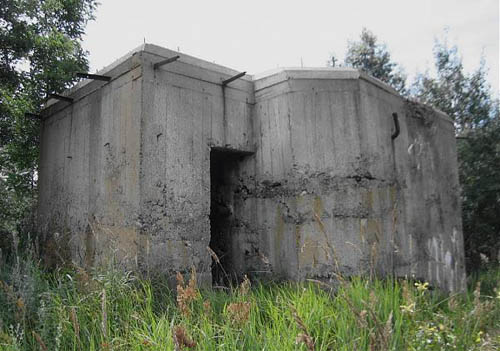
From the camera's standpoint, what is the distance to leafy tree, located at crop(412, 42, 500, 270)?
31.7ft

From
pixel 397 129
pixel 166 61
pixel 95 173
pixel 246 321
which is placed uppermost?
pixel 166 61

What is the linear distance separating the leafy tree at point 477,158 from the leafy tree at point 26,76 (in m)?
8.59

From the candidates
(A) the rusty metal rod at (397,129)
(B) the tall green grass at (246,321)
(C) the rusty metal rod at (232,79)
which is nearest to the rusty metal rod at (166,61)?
(C) the rusty metal rod at (232,79)

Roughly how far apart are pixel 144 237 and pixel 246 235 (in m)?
1.54

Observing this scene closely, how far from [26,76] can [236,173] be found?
15.0 ft

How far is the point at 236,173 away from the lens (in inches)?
225

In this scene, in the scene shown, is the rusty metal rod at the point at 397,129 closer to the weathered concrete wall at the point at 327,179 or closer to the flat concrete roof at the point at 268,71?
the weathered concrete wall at the point at 327,179

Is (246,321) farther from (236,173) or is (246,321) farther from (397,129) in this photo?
(397,129)

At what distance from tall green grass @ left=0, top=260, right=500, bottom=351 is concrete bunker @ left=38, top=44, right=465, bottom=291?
1.02 m

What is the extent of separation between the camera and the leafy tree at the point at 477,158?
966 centimetres

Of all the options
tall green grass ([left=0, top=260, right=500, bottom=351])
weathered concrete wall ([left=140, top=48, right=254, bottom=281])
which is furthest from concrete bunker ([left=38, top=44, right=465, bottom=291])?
tall green grass ([left=0, top=260, right=500, bottom=351])

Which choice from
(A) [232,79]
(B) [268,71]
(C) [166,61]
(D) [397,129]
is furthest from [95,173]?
(D) [397,129]

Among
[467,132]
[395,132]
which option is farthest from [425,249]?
[467,132]

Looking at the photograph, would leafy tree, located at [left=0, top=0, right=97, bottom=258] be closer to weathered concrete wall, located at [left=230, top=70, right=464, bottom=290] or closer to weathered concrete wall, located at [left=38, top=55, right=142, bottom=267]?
weathered concrete wall, located at [left=38, top=55, right=142, bottom=267]
